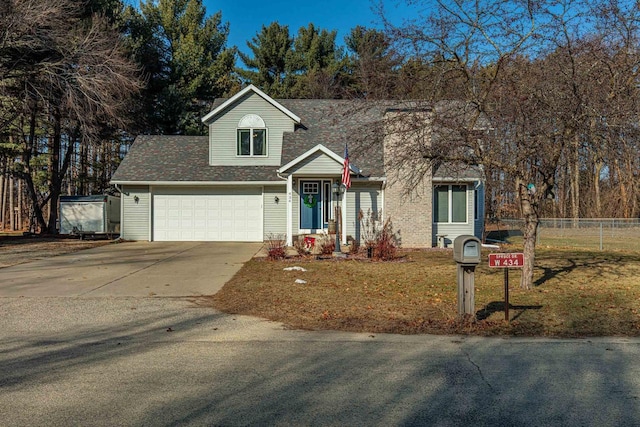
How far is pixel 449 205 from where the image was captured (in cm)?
2033

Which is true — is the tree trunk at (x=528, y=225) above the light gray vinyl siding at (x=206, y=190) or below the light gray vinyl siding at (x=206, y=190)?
below

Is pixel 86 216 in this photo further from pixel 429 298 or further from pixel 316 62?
pixel 316 62

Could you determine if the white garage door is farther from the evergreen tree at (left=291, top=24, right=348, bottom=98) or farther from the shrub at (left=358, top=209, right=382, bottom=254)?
the evergreen tree at (left=291, top=24, right=348, bottom=98)

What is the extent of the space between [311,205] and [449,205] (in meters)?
5.51

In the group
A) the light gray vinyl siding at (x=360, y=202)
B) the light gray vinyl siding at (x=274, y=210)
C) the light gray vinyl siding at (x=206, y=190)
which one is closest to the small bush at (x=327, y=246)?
the light gray vinyl siding at (x=360, y=202)

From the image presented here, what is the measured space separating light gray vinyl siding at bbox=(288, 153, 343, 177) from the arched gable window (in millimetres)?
4747

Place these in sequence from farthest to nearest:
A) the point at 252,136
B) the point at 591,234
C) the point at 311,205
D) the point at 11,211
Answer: the point at 11,211 < the point at 591,234 < the point at 252,136 < the point at 311,205

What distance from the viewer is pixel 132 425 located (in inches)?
156

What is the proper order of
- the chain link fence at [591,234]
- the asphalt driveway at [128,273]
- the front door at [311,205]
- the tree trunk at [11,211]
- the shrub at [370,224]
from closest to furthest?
the asphalt driveway at [128,273], the shrub at [370,224], the front door at [311,205], the chain link fence at [591,234], the tree trunk at [11,211]

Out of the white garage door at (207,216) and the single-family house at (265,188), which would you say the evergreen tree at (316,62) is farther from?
the white garage door at (207,216)

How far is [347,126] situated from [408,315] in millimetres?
15904

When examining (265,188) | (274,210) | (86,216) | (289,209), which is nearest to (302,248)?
(289,209)

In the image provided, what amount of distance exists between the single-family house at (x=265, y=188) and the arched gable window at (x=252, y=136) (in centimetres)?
4

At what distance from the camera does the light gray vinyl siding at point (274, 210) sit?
21.6 m
